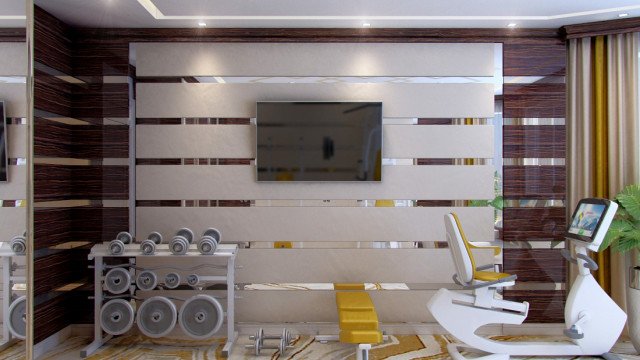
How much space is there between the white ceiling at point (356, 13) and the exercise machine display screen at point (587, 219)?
159cm

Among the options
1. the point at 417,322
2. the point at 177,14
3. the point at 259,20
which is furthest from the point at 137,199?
the point at 417,322

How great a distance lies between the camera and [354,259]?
14.3ft

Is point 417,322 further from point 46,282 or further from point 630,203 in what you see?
point 46,282

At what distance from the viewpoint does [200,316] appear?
12.7ft

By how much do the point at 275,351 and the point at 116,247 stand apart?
152 cm

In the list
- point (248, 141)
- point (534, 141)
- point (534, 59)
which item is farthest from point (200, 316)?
point (534, 59)

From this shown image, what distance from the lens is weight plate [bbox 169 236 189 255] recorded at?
3789 mm

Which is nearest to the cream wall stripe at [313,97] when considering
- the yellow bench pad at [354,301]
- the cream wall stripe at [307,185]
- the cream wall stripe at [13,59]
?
the cream wall stripe at [307,185]

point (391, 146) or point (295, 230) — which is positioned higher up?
point (391, 146)

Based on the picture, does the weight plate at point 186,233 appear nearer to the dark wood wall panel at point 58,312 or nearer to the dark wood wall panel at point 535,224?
the dark wood wall panel at point 58,312

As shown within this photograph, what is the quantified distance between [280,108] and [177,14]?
1170mm

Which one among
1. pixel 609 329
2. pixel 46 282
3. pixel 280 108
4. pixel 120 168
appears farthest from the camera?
→ pixel 280 108

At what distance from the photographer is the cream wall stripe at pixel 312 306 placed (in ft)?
14.2

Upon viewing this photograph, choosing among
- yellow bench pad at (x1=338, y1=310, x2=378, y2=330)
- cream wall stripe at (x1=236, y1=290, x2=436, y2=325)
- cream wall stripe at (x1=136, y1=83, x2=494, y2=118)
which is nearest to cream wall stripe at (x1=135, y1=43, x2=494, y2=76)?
cream wall stripe at (x1=136, y1=83, x2=494, y2=118)
